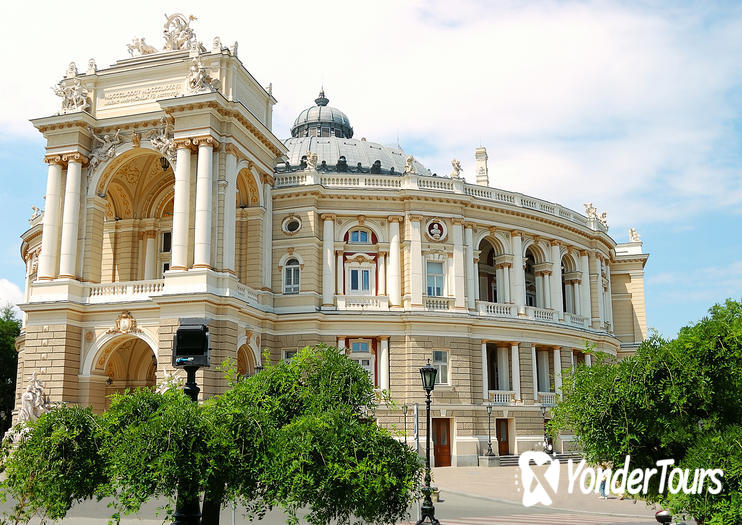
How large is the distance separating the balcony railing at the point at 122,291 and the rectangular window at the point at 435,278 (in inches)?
598

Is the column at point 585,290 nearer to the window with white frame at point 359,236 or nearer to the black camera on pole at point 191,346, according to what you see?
the window with white frame at point 359,236

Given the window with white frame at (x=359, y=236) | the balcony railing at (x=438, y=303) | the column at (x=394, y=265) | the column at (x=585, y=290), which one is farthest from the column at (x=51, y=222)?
the column at (x=585, y=290)

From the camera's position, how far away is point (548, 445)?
43.7 meters

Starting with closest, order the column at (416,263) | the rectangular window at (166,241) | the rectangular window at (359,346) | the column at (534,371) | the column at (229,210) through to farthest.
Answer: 1. the column at (229,210)
2. the column at (416,263)
3. the rectangular window at (359,346)
4. the rectangular window at (166,241)
5. the column at (534,371)

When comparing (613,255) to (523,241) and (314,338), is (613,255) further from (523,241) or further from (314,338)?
(314,338)

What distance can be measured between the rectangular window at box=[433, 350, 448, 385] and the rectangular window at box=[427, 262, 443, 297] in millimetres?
3424

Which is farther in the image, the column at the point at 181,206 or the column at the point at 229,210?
the column at the point at 229,210

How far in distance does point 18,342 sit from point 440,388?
1211 inches

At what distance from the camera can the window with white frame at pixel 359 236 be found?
44.1 metres

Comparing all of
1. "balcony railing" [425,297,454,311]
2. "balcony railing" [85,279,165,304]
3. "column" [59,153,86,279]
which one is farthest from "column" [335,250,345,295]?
"column" [59,153,86,279]

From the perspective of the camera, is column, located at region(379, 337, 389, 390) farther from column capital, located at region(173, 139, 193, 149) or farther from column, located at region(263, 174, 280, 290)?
column capital, located at region(173, 139, 193, 149)

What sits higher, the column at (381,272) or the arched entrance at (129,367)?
the column at (381,272)

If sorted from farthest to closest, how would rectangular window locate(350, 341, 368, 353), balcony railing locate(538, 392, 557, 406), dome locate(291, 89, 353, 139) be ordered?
Result: dome locate(291, 89, 353, 139) < balcony railing locate(538, 392, 557, 406) < rectangular window locate(350, 341, 368, 353)

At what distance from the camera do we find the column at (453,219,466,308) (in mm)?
Answer: 43312
